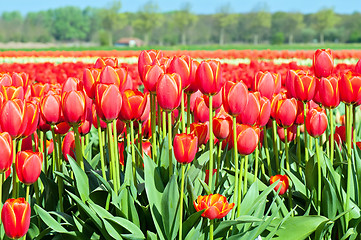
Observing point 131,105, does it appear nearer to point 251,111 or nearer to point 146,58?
point 146,58

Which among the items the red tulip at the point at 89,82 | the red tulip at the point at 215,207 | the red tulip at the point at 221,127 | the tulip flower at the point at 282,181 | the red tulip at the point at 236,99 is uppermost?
the red tulip at the point at 89,82

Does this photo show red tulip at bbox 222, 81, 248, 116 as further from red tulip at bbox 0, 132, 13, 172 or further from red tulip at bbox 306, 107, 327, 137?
red tulip at bbox 0, 132, 13, 172

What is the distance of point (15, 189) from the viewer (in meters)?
1.71

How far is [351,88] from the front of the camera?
6.38ft

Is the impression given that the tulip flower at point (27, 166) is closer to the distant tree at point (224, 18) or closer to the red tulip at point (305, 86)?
the red tulip at point (305, 86)

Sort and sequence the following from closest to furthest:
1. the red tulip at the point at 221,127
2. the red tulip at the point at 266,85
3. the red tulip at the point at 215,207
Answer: the red tulip at the point at 215,207
the red tulip at the point at 221,127
the red tulip at the point at 266,85

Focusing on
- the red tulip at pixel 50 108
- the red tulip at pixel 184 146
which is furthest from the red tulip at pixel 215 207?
the red tulip at pixel 50 108

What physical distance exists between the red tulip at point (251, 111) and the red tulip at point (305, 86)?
283mm

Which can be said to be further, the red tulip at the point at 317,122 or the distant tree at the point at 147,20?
the distant tree at the point at 147,20

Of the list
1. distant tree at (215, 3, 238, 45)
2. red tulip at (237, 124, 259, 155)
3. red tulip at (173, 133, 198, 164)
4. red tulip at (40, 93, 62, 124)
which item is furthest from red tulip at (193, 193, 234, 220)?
distant tree at (215, 3, 238, 45)

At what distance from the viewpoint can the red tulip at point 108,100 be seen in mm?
1666

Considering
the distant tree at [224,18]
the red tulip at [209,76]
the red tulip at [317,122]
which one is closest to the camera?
the red tulip at [209,76]

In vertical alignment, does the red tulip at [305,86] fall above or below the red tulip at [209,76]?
below

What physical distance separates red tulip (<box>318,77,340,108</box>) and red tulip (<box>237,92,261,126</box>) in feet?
1.04
